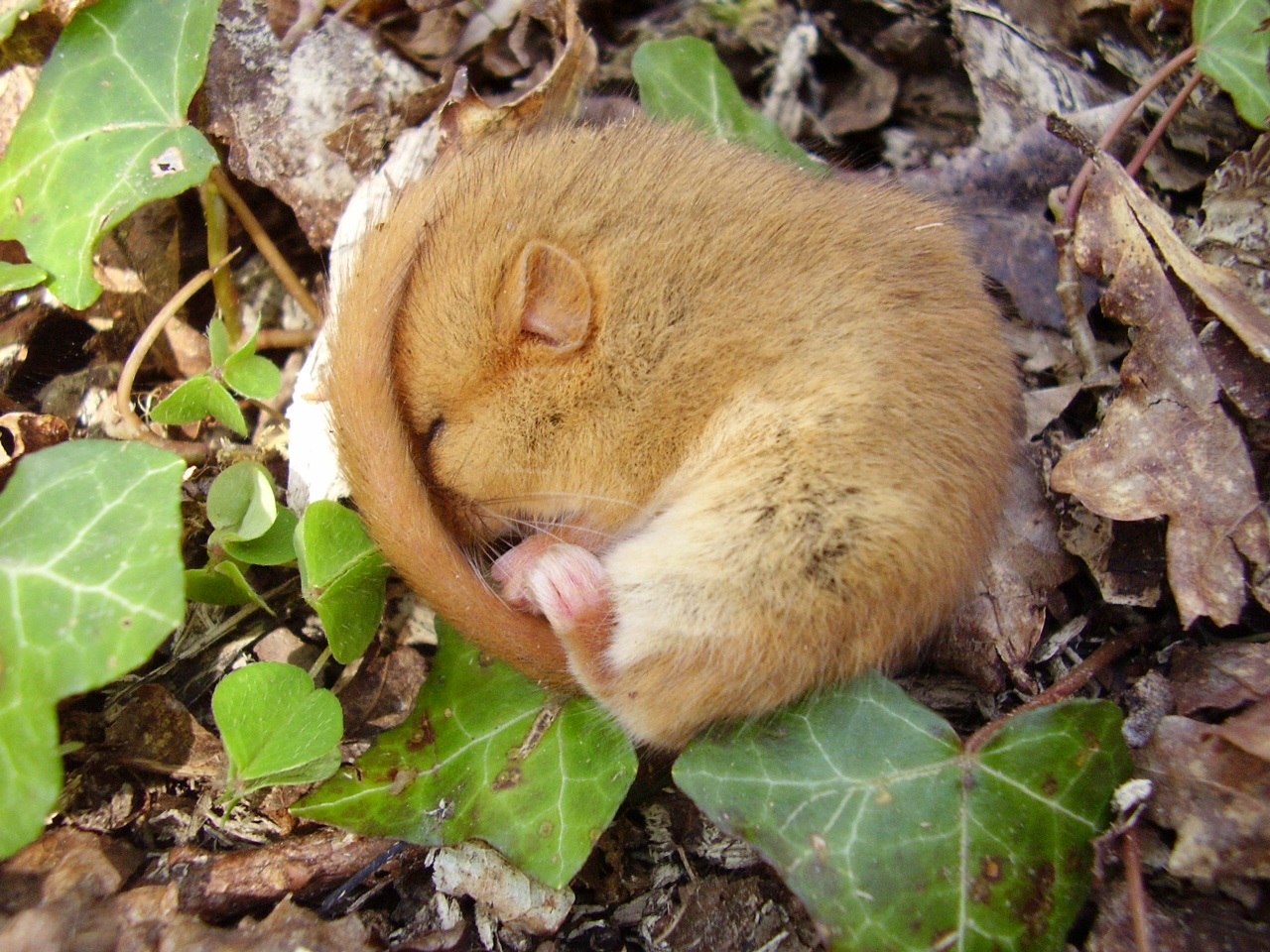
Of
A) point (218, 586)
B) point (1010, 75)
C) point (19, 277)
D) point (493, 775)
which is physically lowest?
point (493, 775)

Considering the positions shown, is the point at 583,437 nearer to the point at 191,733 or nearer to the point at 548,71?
the point at 191,733

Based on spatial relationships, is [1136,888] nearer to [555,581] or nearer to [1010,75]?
[555,581]

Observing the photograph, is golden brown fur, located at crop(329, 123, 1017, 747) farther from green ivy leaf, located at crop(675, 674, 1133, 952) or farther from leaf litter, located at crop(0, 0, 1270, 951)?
leaf litter, located at crop(0, 0, 1270, 951)

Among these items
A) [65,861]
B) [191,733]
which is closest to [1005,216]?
[191,733]

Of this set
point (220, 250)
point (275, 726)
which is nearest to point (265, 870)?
point (275, 726)

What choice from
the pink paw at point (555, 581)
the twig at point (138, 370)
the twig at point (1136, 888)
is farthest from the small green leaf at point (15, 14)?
the twig at point (1136, 888)

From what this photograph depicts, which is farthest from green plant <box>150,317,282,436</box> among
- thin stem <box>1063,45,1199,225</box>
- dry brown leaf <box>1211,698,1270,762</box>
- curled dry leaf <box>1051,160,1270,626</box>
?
dry brown leaf <box>1211,698,1270,762</box>

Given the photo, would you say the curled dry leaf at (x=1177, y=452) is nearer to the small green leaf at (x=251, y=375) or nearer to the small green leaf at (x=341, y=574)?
the small green leaf at (x=341, y=574)
